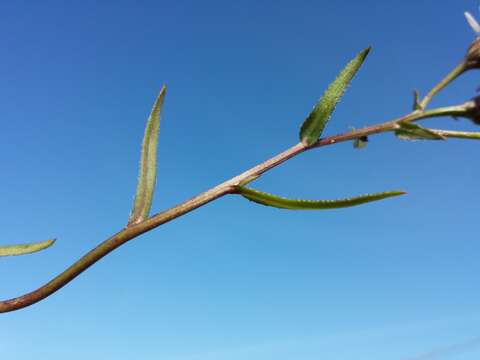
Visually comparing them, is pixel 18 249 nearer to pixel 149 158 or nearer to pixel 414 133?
pixel 149 158

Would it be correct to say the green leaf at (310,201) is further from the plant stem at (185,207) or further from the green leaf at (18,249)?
the green leaf at (18,249)

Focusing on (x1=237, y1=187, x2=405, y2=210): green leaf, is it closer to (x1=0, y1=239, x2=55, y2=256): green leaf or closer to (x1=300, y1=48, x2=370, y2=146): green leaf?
(x1=300, y1=48, x2=370, y2=146): green leaf

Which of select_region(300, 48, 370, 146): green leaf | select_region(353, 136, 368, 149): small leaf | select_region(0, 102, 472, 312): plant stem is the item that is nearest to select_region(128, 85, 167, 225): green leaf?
select_region(0, 102, 472, 312): plant stem

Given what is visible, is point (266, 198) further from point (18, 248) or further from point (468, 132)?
point (18, 248)

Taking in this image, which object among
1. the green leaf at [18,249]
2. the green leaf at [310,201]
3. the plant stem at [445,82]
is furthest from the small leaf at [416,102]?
the green leaf at [18,249]

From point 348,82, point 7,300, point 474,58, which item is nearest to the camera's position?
point 7,300

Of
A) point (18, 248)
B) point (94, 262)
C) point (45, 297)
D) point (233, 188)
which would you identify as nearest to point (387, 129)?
point (233, 188)

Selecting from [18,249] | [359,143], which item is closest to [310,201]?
[359,143]
